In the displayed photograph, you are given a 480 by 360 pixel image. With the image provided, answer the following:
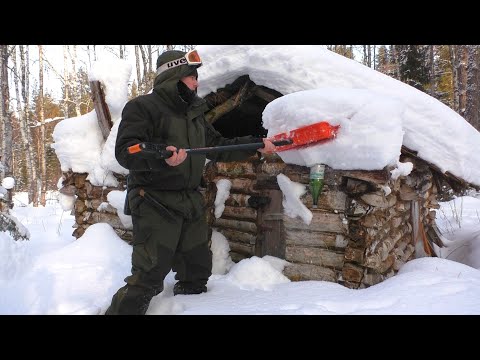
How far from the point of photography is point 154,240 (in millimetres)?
2826

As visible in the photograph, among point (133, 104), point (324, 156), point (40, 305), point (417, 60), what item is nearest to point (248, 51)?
point (324, 156)

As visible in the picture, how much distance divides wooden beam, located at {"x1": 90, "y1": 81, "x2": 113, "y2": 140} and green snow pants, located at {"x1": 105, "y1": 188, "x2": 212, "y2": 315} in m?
3.08

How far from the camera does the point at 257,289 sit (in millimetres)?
3484

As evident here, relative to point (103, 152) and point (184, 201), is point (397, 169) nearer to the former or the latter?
point (184, 201)

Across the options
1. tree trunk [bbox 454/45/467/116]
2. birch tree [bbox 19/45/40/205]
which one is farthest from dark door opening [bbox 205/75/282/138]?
birch tree [bbox 19/45/40/205]

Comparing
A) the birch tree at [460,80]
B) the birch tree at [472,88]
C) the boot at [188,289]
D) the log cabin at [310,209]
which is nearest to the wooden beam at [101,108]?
the log cabin at [310,209]

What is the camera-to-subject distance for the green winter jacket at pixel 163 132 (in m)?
2.74

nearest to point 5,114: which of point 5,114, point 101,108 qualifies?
point 5,114

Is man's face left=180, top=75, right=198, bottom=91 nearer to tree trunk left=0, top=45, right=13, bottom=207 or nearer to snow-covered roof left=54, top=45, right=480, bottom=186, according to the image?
snow-covered roof left=54, top=45, right=480, bottom=186

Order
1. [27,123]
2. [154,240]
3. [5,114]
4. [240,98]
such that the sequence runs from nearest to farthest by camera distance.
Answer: [154,240] → [240,98] → [5,114] → [27,123]

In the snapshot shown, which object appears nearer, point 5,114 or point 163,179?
point 163,179

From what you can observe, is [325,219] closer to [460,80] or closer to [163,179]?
[163,179]

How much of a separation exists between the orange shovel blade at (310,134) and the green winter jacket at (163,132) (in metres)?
0.78

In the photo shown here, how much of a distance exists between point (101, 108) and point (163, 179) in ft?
10.8
